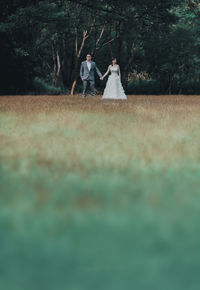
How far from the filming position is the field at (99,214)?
12.5ft

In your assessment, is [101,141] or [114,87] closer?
[101,141]

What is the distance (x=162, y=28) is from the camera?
135 ft

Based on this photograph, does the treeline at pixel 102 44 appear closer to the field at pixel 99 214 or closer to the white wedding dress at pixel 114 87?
the white wedding dress at pixel 114 87

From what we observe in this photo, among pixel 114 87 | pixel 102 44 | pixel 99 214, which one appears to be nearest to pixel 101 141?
pixel 99 214

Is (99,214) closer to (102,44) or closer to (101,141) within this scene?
(101,141)

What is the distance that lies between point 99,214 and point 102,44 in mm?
42759

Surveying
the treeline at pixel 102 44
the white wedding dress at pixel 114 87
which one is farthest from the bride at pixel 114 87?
the treeline at pixel 102 44

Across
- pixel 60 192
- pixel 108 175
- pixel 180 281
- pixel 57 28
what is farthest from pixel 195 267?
pixel 57 28

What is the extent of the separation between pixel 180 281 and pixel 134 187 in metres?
3.21

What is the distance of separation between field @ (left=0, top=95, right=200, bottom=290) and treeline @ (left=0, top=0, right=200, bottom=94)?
88.8 feet

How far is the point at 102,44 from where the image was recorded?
1864 inches

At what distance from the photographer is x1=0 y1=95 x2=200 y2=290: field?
12.5 ft

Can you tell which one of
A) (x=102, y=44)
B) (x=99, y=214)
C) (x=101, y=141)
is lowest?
(x=101, y=141)

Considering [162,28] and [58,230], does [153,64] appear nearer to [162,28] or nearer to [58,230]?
[162,28]
